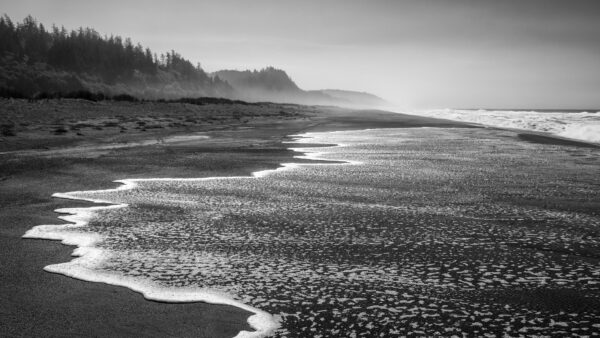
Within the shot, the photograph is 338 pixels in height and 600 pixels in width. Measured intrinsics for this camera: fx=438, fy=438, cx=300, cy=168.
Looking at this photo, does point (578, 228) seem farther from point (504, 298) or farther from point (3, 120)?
point (3, 120)

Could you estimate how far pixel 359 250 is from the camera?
3.55m

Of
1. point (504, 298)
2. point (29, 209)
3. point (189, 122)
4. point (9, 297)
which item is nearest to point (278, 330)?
point (504, 298)

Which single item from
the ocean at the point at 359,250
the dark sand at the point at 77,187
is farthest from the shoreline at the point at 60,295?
the ocean at the point at 359,250

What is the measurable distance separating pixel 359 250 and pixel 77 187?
4.70 metres

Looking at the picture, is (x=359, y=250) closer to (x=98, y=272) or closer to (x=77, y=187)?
(x=98, y=272)

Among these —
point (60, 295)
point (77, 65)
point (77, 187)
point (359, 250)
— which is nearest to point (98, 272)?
point (60, 295)

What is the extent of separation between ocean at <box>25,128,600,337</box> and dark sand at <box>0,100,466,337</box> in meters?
0.18

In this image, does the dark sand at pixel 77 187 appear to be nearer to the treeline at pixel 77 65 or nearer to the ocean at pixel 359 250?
the ocean at pixel 359 250

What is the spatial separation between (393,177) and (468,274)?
4.26 m

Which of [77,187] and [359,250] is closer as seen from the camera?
[359,250]

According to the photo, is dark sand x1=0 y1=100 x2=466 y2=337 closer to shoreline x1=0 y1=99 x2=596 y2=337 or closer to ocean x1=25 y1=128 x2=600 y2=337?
shoreline x1=0 y1=99 x2=596 y2=337

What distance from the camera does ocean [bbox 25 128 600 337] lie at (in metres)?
2.45

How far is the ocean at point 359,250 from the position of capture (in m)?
2.45

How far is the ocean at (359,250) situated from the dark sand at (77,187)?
178mm
